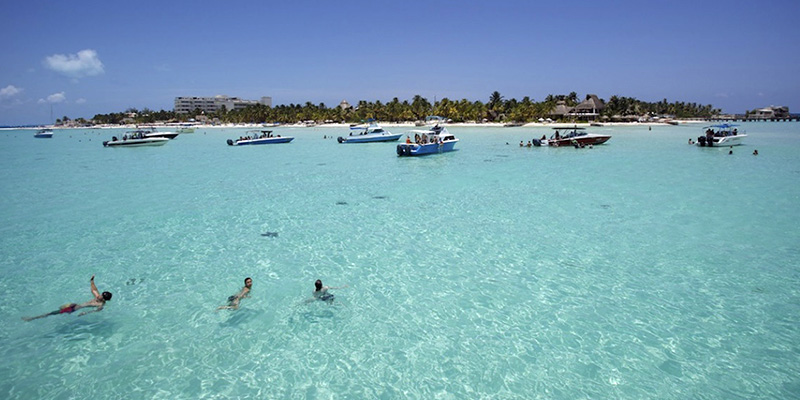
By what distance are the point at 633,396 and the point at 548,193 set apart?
15199 millimetres

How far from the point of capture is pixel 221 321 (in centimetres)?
825

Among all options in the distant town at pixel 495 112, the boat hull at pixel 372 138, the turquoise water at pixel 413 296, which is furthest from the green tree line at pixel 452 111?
the turquoise water at pixel 413 296

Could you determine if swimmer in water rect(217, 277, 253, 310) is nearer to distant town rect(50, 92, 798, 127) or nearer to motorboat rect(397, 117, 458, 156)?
motorboat rect(397, 117, 458, 156)

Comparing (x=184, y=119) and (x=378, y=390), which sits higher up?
(x=184, y=119)

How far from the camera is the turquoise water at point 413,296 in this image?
6.51 m

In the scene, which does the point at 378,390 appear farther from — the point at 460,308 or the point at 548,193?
the point at 548,193

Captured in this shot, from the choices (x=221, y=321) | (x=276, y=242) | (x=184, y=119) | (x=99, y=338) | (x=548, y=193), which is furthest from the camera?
(x=184, y=119)

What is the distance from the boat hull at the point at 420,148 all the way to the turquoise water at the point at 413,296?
17.7 meters

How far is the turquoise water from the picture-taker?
21.4 ft

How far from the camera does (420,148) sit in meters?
37.6

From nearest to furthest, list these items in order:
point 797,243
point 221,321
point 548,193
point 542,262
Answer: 1. point 221,321
2. point 542,262
3. point 797,243
4. point 548,193

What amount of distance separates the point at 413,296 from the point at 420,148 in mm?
29127

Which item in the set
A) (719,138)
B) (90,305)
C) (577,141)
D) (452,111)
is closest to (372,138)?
(577,141)

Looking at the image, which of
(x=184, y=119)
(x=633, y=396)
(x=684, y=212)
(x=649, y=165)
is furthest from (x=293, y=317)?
(x=184, y=119)
